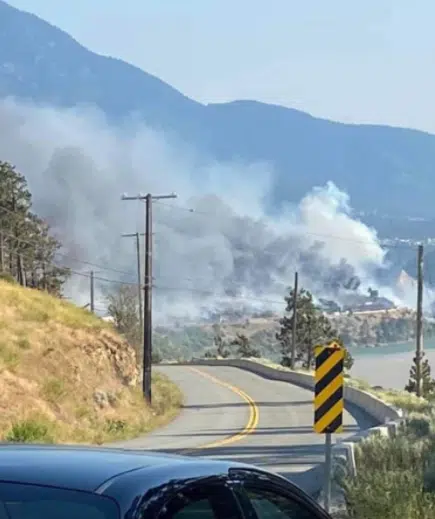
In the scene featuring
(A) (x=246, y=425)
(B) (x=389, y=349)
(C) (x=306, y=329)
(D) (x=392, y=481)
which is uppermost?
(D) (x=392, y=481)

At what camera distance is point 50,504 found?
13.8ft

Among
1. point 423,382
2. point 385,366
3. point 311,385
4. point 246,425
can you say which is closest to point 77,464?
point 246,425

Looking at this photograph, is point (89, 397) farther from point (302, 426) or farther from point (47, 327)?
point (302, 426)

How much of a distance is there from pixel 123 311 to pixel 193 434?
1412 inches

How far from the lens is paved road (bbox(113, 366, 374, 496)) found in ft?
93.2

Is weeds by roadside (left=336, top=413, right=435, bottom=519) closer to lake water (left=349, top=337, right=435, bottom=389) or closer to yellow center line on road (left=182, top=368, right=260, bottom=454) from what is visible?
yellow center line on road (left=182, top=368, right=260, bottom=454)

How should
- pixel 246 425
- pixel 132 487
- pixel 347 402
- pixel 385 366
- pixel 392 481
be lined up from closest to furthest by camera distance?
pixel 132 487 → pixel 392 481 → pixel 246 425 → pixel 347 402 → pixel 385 366

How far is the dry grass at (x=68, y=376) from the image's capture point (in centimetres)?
3991

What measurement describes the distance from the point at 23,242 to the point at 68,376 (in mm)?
39553

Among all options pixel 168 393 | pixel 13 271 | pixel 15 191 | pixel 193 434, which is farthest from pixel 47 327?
pixel 13 271

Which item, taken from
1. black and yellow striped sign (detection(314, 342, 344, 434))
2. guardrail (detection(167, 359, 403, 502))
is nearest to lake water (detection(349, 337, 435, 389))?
guardrail (detection(167, 359, 403, 502))

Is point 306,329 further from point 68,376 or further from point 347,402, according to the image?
point 68,376

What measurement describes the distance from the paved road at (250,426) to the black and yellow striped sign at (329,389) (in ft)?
7.60

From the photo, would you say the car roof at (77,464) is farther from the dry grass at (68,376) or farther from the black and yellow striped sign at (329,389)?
the dry grass at (68,376)
